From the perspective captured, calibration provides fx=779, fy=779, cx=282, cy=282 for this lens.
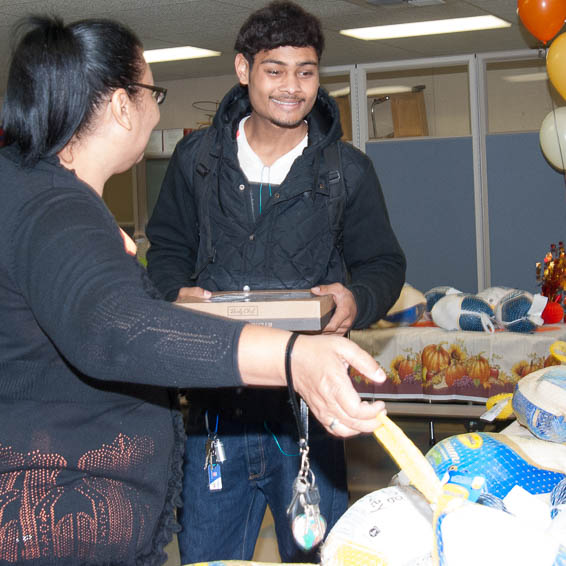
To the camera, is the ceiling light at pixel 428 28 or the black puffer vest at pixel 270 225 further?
the ceiling light at pixel 428 28

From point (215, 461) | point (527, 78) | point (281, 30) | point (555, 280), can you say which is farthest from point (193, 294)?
point (527, 78)

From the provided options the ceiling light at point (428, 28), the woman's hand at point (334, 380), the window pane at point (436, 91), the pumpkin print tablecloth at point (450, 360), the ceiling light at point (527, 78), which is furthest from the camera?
the window pane at point (436, 91)

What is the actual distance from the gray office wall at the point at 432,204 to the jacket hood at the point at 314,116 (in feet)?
10.1

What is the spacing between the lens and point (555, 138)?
4.27 metres

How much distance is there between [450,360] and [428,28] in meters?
4.08

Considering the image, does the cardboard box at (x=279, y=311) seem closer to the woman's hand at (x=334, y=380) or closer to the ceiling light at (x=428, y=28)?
the woman's hand at (x=334, y=380)

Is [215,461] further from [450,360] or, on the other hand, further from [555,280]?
[555,280]

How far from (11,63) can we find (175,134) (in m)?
6.26

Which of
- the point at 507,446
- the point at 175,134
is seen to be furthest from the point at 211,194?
the point at 175,134

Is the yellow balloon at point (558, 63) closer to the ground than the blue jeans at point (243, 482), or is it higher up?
higher up

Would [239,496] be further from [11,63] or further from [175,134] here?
[175,134]

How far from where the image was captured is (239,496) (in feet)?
5.40

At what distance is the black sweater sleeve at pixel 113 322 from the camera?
0.76m

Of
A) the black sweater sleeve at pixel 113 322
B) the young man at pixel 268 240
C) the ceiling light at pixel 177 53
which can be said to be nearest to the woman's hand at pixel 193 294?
the young man at pixel 268 240
